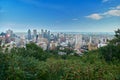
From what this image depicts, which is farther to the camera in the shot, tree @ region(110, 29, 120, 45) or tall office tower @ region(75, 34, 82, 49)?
tree @ region(110, 29, 120, 45)

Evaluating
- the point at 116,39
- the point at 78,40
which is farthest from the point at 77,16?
the point at 116,39

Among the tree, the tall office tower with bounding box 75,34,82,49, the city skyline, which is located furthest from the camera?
the tree

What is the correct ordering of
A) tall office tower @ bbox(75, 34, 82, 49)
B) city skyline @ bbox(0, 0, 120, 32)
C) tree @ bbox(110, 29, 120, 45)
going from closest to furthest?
city skyline @ bbox(0, 0, 120, 32)
tall office tower @ bbox(75, 34, 82, 49)
tree @ bbox(110, 29, 120, 45)

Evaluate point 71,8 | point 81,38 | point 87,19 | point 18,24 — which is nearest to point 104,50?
point 81,38

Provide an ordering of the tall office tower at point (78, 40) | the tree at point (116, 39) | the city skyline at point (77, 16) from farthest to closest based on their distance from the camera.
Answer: the tree at point (116, 39) → the tall office tower at point (78, 40) → the city skyline at point (77, 16)

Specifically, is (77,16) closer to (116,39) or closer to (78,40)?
(78,40)

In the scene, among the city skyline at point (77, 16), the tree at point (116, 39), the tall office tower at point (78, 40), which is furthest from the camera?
the tree at point (116, 39)

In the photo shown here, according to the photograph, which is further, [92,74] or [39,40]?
[39,40]

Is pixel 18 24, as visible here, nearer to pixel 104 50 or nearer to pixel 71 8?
pixel 71 8

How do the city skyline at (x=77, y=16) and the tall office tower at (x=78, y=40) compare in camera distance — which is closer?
the city skyline at (x=77, y=16)

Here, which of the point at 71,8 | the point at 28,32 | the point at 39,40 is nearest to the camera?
the point at 71,8

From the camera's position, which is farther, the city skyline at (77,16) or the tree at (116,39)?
the tree at (116,39)
